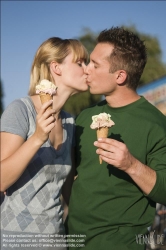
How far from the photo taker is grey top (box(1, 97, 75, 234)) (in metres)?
3.01

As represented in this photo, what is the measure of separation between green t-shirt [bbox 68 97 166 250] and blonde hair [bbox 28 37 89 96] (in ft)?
2.32

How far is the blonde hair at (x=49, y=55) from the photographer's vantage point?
136 inches

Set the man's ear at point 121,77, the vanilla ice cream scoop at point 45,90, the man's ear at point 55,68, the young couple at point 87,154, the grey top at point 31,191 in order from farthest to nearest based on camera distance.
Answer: the man's ear at point 121,77 < the man's ear at point 55,68 < the vanilla ice cream scoop at point 45,90 < the grey top at point 31,191 < the young couple at point 87,154

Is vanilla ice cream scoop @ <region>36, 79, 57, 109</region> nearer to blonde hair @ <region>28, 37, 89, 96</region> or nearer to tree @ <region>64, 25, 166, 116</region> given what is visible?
blonde hair @ <region>28, 37, 89, 96</region>

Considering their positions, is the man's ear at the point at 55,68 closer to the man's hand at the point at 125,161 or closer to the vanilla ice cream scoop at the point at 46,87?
the vanilla ice cream scoop at the point at 46,87

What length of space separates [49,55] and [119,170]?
46.3 inches

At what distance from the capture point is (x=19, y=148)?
9.31 feet

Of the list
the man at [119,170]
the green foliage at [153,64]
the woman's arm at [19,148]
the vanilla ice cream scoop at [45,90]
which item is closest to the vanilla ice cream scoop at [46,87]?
the vanilla ice cream scoop at [45,90]

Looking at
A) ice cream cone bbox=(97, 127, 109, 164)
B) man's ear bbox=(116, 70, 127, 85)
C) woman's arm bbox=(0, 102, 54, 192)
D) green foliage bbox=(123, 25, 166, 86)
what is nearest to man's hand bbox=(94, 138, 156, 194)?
ice cream cone bbox=(97, 127, 109, 164)

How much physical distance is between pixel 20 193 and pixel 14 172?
11.0 inches

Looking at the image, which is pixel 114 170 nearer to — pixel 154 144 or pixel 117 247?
pixel 154 144

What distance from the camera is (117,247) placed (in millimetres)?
3127

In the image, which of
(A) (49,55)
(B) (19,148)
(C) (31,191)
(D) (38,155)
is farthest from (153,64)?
(B) (19,148)

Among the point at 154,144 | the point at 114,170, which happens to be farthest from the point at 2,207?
the point at 154,144
